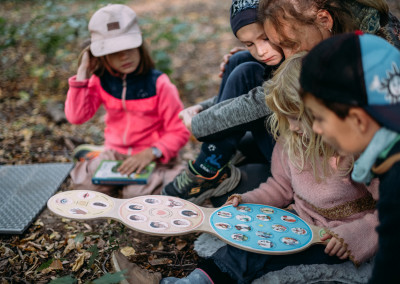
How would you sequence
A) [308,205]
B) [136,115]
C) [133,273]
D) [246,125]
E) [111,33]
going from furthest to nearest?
[136,115], [111,33], [246,125], [308,205], [133,273]

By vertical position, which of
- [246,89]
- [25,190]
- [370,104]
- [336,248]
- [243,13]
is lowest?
[25,190]

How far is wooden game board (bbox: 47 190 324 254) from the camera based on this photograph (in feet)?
5.24

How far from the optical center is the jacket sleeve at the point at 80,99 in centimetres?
244

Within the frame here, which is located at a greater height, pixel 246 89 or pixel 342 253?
pixel 246 89

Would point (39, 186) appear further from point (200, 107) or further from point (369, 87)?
point (369, 87)

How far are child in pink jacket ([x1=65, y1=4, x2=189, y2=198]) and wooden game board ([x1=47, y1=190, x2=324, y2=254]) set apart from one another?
1.85 feet

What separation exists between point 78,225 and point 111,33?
3.77ft

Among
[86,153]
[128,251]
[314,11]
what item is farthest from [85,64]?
[314,11]

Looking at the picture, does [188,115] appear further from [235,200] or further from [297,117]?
[297,117]

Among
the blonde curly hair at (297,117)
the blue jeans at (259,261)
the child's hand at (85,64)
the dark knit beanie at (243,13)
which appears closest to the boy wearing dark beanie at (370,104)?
the blonde curly hair at (297,117)

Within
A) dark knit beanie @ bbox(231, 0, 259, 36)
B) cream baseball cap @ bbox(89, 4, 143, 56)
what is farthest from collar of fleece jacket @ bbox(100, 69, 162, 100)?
dark knit beanie @ bbox(231, 0, 259, 36)

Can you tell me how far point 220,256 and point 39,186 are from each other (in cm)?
135

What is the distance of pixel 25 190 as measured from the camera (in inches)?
93.1

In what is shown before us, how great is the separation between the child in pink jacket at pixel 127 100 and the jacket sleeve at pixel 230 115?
553 millimetres
